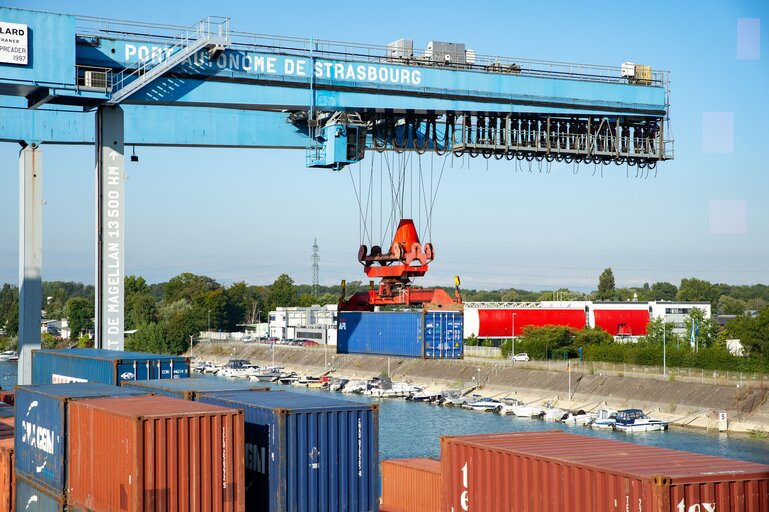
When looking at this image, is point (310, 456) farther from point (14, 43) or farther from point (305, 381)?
point (305, 381)

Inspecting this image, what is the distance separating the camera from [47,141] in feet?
88.5

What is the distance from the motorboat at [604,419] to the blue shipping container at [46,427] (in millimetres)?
46636

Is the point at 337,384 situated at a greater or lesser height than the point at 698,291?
lesser

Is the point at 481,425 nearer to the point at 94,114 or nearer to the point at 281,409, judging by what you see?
the point at 94,114

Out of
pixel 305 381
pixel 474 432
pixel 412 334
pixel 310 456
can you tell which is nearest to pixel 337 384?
pixel 305 381

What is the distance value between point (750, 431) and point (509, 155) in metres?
38.5

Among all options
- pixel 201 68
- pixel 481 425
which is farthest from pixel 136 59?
pixel 481 425

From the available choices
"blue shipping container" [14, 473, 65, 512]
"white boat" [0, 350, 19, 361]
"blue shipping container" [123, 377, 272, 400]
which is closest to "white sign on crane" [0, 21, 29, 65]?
"blue shipping container" [123, 377, 272, 400]

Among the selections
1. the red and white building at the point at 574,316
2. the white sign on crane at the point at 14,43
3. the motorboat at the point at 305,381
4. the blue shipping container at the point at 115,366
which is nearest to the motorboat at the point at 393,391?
the motorboat at the point at 305,381

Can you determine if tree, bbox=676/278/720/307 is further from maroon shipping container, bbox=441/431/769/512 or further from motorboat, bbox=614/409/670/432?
maroon shipping container, bbox=441/431/769/512

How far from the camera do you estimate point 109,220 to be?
2470 cm

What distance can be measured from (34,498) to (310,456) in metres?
6.74

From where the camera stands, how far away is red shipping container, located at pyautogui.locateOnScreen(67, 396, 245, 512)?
608 inches

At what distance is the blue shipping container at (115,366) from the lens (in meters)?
24.1
